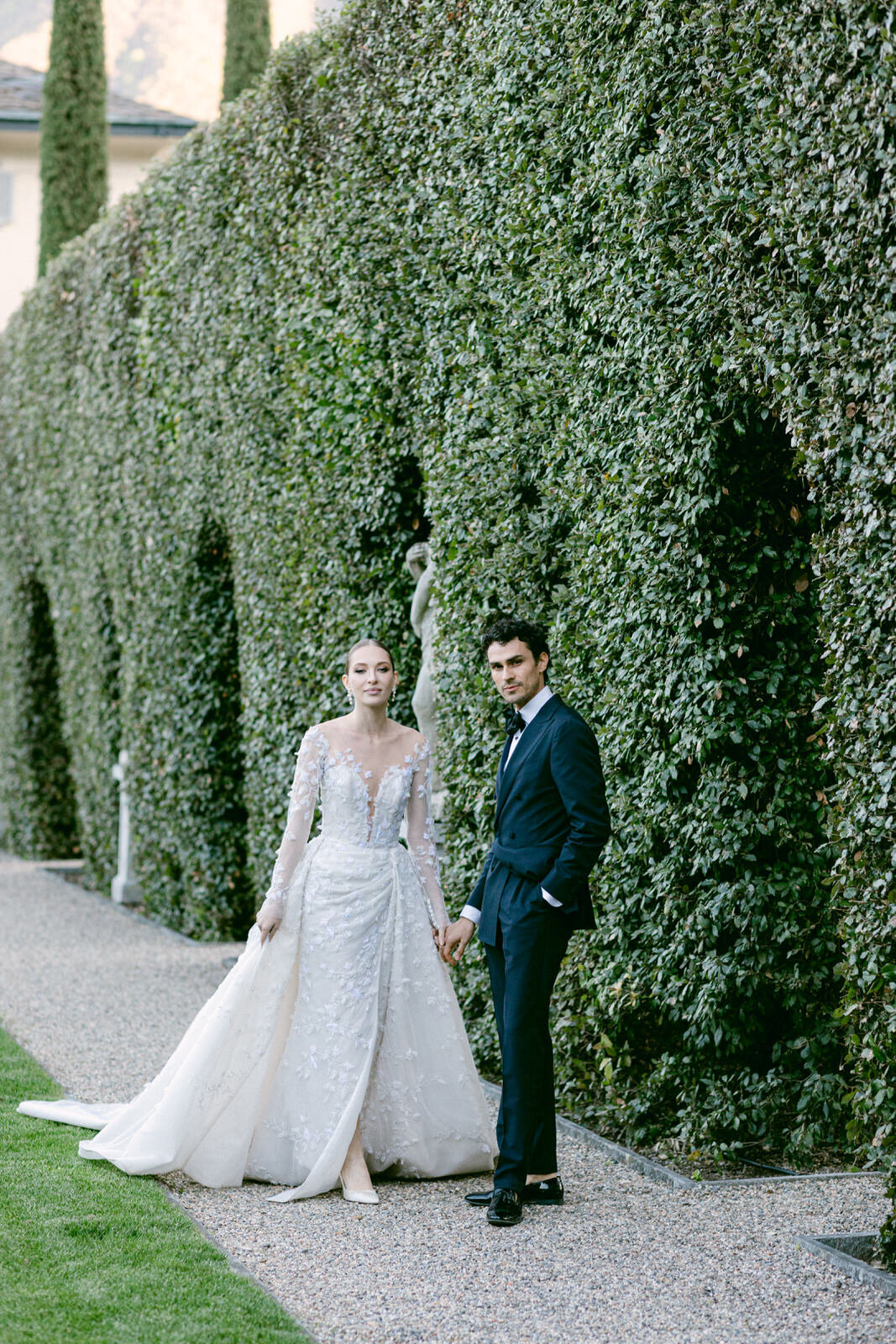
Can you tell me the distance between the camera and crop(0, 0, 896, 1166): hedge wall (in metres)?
4.53

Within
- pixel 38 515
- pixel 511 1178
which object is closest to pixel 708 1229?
pixel 511 1178

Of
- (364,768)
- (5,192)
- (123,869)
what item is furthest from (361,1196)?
(5,192)

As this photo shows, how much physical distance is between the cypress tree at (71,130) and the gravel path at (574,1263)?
57.2 ft

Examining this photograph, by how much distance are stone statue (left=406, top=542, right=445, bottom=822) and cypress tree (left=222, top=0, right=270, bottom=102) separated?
15.6 m

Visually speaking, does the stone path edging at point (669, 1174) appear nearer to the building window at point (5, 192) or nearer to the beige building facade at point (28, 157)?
the beige building facade at point (28, 157)

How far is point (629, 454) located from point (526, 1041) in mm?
2316

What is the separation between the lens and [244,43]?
2175 cm

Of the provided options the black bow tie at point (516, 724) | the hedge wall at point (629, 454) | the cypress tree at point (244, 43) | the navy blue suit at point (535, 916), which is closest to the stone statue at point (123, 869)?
the hedge wall at point (629, 454)

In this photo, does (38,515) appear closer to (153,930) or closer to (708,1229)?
(153,930)

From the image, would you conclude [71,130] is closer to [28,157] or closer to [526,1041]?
[28,157]

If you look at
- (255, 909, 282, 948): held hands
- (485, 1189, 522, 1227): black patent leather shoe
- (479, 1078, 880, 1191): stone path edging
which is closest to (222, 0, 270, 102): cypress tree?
(255, 909, 282, 948): held hands

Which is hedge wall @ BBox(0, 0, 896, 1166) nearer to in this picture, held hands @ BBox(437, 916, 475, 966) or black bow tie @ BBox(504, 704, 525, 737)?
black bow tie @ BBox(504, 704, 525, 737)

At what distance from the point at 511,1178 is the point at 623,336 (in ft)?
10.2

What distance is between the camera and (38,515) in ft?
52.4
